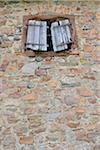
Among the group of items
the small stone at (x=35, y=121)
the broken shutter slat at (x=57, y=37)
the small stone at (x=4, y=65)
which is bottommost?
the small stone at (x=35, y=121)

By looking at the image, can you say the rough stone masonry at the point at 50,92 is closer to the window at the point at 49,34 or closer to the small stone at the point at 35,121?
the small stone at the point at 35,121

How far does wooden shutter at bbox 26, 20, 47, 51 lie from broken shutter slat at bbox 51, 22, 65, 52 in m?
0.15

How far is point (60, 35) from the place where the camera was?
7.27 metres

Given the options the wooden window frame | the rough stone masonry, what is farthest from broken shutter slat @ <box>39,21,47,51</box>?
the rough stone masonry

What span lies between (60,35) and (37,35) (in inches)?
17.0

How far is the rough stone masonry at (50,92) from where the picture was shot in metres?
6.05

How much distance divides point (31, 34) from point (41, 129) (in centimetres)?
198

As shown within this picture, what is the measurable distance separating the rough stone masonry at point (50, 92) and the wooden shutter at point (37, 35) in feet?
0.63

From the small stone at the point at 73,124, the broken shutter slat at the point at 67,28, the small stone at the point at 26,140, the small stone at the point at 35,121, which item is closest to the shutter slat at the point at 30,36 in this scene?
the broken shutter slat at the point at 67,28

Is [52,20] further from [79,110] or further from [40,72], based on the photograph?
[79,110]

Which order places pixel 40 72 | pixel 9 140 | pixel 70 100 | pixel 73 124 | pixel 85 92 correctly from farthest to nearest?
pixel 40 72 → pixel 85 92 → pixel 70 100 → pixel 73 124 → pixel 9 140

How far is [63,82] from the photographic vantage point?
662cm

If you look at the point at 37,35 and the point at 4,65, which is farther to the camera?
the point at 37,35

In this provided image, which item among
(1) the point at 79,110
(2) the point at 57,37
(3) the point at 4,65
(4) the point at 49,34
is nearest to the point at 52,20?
(4) the point at 49,34
